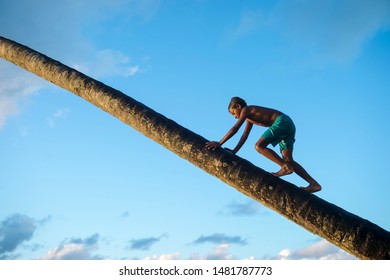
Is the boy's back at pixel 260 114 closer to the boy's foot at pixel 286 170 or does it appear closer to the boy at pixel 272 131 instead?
the boy at pixel 272 131

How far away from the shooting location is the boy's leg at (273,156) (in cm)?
446

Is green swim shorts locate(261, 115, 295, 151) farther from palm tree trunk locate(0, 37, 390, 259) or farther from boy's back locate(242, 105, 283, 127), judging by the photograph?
palm tree trunk locate(0, 37, 390, 259)

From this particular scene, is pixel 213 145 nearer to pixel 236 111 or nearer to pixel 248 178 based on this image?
pixel 248 178

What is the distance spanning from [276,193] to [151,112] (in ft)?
5.06

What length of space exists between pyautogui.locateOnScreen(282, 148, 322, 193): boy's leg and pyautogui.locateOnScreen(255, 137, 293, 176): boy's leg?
13 centimetres

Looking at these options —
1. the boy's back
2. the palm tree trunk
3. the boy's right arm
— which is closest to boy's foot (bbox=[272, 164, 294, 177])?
the boy's back

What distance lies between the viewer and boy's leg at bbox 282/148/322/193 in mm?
4297

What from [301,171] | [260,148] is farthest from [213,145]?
[301,171]

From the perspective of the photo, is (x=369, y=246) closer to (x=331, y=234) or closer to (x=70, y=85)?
(x=331, y=234)

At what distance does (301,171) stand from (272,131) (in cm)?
67

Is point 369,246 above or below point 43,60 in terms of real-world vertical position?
below

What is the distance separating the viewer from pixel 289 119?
4617mm
